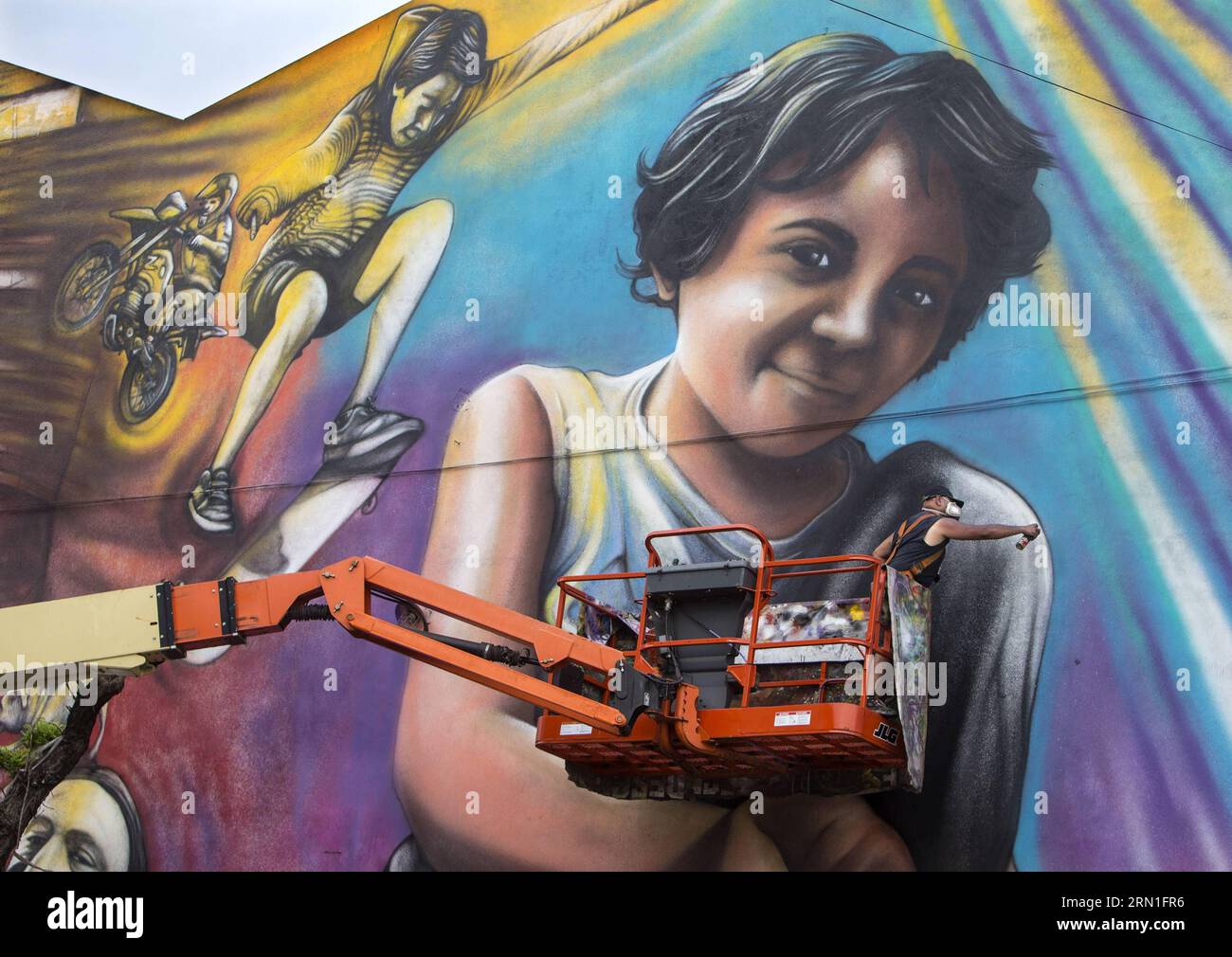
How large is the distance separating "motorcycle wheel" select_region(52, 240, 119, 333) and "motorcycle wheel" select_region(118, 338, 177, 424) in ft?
3.24

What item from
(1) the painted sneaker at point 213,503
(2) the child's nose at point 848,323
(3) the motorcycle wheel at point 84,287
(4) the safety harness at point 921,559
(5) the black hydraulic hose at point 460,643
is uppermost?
(3) the motorcycle wheel at point 84,287

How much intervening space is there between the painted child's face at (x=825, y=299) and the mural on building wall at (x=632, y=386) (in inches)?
1.5

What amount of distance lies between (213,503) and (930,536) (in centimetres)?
844

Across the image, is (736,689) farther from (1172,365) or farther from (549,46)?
(549,46)

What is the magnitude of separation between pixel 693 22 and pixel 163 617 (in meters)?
8.62

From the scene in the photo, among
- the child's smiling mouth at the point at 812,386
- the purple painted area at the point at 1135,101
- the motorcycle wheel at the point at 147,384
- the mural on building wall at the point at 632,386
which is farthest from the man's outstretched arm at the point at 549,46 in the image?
the motorcycle wheel at the point at 147,384

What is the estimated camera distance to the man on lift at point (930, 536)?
1255cm

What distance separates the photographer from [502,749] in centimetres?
1488

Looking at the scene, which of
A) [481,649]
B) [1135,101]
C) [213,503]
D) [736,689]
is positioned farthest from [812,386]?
[213,503]

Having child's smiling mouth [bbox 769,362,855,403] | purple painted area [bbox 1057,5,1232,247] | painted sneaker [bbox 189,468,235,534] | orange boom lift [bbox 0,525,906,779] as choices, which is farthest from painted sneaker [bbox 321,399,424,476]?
purple painted area [bbox 1057,5,1232,247]

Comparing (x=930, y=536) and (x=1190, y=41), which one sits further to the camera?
(x=1190, y=41)

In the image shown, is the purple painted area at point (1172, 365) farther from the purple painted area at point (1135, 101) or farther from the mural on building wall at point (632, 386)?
the purple painted area at point (1135, 101)

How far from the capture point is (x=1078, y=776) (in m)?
12.4
